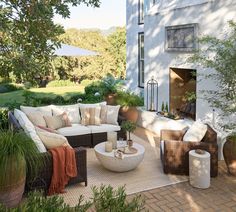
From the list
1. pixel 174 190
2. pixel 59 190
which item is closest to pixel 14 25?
pixel 59 190

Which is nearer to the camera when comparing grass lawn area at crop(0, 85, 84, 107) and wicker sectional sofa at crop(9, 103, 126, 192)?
wicker sectional sofa at crop(9, 103, 126, 192)

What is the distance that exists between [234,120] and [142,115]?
3.37 m

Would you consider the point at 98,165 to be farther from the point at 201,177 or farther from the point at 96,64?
the point at 96,64

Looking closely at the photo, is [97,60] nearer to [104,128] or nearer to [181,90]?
[181,90]

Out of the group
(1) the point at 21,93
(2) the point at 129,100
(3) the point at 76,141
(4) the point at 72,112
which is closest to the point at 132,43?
(2) the point at 129,100

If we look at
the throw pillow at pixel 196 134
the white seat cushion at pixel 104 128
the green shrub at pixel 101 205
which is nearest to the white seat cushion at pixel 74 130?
the white seat cushion at pixel 104 128

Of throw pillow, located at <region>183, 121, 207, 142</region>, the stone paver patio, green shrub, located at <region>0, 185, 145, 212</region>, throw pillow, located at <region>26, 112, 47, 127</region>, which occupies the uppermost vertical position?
green shrub, located at <region>0, 185, 145, 212</region>

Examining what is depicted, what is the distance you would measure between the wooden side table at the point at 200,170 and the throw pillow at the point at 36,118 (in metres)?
3.74

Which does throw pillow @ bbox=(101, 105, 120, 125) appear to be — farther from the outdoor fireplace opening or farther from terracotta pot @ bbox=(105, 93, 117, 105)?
terracotta pot @ bbox=(105, 93, 117, 105)

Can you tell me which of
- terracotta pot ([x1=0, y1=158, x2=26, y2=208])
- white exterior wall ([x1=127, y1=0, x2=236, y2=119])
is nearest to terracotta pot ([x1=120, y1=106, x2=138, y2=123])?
white exterior wall ([x1=127, y1=0, x2=236, y2=119])

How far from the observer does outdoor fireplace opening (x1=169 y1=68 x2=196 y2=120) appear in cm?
902

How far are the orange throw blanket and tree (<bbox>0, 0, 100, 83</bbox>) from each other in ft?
6.13

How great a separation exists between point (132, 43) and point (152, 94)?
162 inches

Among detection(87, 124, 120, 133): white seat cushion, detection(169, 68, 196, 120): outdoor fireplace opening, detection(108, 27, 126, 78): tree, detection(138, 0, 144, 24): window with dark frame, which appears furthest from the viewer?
detection(108, 27, 126, 78): tree
